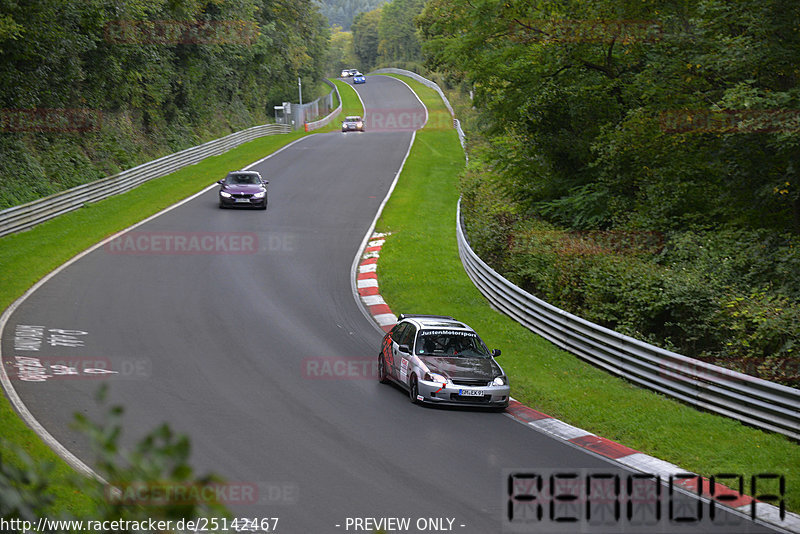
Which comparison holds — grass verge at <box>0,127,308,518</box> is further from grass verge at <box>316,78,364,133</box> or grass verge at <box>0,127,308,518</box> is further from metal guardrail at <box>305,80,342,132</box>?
grass verge at <box>316,78,364,133</box>

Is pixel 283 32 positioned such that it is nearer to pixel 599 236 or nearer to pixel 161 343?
pixel 599 236

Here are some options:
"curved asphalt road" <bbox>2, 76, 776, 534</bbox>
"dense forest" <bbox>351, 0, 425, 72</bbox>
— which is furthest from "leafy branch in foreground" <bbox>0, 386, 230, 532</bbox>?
"dense forest" <bbox>351, 0, 425, 72</bbox>

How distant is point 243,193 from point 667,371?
897 inches

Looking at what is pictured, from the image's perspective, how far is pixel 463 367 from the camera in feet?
48.0

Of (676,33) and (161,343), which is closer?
(161,343)

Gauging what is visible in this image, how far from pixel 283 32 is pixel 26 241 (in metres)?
42.1

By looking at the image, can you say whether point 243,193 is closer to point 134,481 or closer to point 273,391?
point 273,391

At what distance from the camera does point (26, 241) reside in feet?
85.8

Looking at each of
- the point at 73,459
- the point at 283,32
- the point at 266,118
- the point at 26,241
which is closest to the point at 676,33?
the point at 73,459

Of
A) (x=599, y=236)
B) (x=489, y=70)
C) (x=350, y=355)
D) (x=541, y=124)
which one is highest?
(x=489, y=70)

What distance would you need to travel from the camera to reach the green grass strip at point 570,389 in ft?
37.9

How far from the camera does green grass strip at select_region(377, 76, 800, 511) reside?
11.5 m

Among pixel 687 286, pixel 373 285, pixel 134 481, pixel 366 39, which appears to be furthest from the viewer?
pixel 366 39
